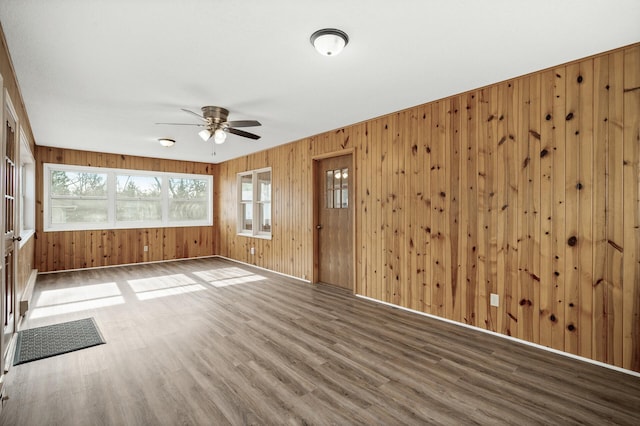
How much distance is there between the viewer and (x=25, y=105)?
12.1 feet

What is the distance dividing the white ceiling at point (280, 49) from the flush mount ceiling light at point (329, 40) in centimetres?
6

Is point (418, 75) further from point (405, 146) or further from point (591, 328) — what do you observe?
point (591, 328)

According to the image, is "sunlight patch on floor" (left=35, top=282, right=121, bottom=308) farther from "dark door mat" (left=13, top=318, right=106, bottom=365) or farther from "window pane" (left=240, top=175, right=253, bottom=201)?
"window pane" (left=240, top=175, right=253, bottom=201)

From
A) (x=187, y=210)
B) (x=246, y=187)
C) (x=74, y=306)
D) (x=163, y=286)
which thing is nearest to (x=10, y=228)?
(x=74, y=306)

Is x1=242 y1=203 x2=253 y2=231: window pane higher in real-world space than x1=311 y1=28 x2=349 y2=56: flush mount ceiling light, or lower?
lower

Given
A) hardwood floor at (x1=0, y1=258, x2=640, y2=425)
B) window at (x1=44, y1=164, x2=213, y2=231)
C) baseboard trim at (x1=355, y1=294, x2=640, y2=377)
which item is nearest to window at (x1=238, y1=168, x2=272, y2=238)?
window at (x1=44, y1=164, x2=213, y2=231)

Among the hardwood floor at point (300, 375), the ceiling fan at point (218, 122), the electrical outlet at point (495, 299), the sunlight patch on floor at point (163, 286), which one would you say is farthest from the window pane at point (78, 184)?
the electrical outlet at point (495, 299)

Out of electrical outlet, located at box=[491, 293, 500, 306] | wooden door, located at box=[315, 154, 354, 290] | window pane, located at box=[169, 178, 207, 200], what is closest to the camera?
electrical outlet, located at box=[491, 293, 500, 306]

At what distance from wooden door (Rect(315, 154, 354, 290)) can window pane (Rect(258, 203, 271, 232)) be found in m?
1.68

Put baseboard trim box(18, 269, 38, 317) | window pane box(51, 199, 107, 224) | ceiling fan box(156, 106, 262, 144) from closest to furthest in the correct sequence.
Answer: baseboard trim box(18, 269, 38, 317)
ceiling fan box(156, 106, 262, 144)
window pane box(51, 199, 107, 224)

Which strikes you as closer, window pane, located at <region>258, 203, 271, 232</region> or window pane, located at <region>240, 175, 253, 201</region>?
window pane, located at <region>258, 203, 271, 232</region>

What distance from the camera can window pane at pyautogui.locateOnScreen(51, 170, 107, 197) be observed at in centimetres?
612

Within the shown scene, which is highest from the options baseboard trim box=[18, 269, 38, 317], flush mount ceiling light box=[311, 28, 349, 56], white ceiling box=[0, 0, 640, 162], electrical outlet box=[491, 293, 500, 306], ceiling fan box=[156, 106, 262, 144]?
white ceiling box=[0, 0, 640, 162]

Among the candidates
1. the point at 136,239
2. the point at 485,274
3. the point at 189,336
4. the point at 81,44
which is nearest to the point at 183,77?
the point at 81,44
